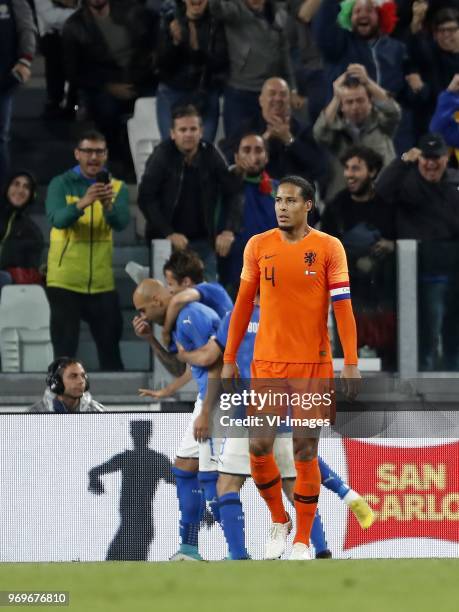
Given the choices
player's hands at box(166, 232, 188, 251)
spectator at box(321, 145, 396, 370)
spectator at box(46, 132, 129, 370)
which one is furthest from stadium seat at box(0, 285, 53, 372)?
spectator at box(321, 145, 396, 370)

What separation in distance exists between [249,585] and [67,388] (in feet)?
9.95

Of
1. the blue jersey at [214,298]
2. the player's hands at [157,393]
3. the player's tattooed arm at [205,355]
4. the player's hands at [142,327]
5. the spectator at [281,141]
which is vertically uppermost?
the spectator at [281,141]

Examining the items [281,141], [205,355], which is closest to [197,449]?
[205,355]

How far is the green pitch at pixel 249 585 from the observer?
6281 mm

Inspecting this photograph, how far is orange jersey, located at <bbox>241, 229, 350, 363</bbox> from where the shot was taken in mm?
7879

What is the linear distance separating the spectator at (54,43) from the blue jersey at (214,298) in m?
4.56

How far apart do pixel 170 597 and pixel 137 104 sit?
7.48 metres

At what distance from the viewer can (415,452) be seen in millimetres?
8758

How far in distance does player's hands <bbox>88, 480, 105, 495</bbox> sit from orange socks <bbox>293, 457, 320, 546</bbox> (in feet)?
4.39

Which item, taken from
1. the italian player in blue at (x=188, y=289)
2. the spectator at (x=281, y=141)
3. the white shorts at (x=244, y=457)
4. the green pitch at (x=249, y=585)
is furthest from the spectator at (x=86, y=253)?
the green pitch at (x=249, y=585)

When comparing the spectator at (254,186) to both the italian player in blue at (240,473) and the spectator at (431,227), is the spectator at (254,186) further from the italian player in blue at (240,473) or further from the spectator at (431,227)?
the italian player in blue at (240,473)

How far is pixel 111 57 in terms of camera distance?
1311cm

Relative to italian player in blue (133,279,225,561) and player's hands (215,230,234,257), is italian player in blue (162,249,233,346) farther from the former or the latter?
player's hands (215,230,234,257)

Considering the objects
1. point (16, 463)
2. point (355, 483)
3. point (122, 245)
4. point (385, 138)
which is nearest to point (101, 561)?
point (16, 463)
